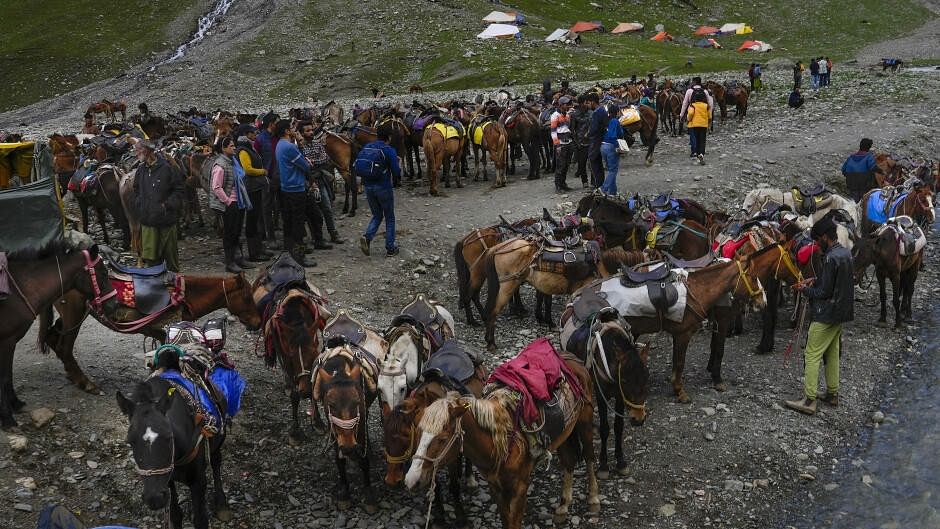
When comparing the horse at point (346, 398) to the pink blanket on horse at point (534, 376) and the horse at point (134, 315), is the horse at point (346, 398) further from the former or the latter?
the horse at point (134, 315)

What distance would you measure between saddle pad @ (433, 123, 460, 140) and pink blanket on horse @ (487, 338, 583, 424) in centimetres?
1199

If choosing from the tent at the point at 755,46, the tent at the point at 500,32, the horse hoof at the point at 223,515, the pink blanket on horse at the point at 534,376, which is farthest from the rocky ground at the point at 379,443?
the tent at the point at 755,46

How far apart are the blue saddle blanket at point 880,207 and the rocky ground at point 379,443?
4.82ft

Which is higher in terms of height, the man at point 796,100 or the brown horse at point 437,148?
the man at point 796,100

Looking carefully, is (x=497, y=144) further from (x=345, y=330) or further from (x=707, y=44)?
(x=707, y=44)

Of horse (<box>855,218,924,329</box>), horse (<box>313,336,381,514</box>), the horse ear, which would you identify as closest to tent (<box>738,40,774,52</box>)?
horse (<box>855,218,924,329</box>)

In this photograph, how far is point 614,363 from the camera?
7488mm

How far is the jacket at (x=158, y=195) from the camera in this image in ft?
35.9

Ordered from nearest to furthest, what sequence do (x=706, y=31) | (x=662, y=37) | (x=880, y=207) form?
(x=880, y=207)
(x=662, y=37)
(x=706, y=31)

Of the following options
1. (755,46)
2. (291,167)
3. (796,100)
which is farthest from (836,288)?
(755,46)

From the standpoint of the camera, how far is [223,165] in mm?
12336

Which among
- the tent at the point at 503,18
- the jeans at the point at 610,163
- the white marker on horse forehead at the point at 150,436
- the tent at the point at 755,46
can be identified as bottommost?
the white marker on horse forehead at the point at 150,436

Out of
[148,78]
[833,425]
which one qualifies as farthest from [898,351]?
[148,78]

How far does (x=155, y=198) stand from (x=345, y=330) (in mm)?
4759
